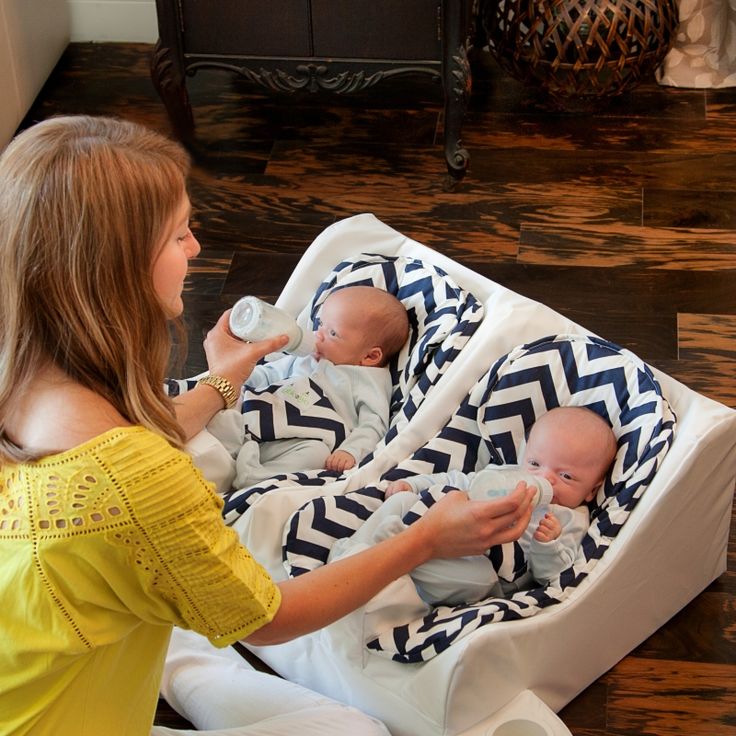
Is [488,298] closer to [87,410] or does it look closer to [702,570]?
[702,570]

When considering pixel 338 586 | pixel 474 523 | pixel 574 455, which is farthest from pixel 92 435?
pixel 574 455

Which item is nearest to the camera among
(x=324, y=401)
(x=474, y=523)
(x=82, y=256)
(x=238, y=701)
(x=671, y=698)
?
→ (x=82, y=256)

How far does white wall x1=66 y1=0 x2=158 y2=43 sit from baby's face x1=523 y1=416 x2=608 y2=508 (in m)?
2.10

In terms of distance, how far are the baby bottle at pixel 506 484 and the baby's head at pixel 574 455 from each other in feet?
0.16

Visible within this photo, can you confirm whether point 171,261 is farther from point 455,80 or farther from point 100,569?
point 455,80

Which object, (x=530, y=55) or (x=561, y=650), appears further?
(x=530, y=55)

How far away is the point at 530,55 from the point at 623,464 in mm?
1467

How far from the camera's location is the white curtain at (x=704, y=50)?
3.02 metres

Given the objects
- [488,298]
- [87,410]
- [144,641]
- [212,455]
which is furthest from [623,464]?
[87,410]

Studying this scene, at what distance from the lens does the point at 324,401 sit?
77.0 inches

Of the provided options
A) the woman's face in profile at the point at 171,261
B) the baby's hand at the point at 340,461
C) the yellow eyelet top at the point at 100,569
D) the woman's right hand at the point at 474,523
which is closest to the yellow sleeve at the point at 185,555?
the yellow eyelet top at the point at 100,569

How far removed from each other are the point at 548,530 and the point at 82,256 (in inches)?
31.1

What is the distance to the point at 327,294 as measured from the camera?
2.07 meters

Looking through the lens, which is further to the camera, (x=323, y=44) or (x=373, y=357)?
(x=323, y=44)
